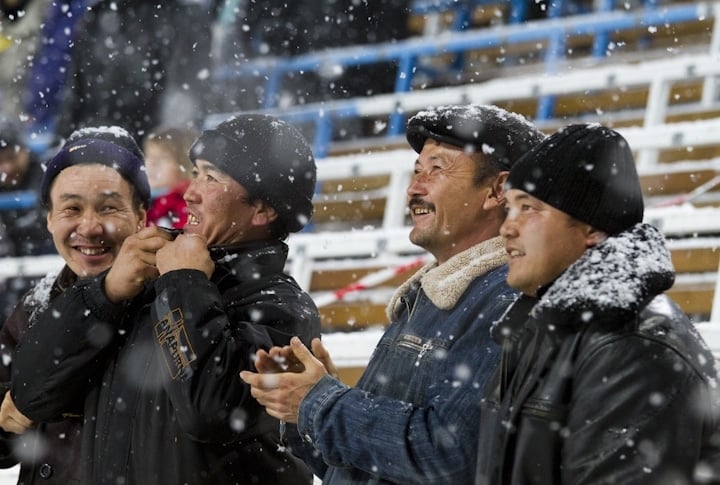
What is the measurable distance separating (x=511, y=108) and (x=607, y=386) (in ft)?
21.3

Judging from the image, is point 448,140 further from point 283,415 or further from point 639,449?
point 639,449

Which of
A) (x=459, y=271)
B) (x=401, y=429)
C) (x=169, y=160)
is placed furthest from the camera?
(x=169, y=160)

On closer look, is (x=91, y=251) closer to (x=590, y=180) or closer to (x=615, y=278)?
(x=590, y=180)

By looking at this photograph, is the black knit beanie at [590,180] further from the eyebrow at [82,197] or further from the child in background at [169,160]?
the child in background at [169,160]

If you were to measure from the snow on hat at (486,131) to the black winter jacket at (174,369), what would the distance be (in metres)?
0.54

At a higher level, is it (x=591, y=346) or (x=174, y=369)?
(x=591, y=346)

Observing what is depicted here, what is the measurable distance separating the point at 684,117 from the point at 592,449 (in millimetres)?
5315

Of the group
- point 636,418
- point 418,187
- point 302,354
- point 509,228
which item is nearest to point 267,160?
point 418,187

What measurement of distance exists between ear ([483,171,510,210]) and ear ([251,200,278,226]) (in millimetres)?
603

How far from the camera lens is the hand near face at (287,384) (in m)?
2.37

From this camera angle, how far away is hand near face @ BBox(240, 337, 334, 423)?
2373mm

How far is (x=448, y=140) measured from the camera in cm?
261

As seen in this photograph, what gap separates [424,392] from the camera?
232 cm

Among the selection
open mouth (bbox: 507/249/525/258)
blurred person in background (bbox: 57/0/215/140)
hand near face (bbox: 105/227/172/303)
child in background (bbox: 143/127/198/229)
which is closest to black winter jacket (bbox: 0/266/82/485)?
hand near face (bbox: 105/227/172/303)
